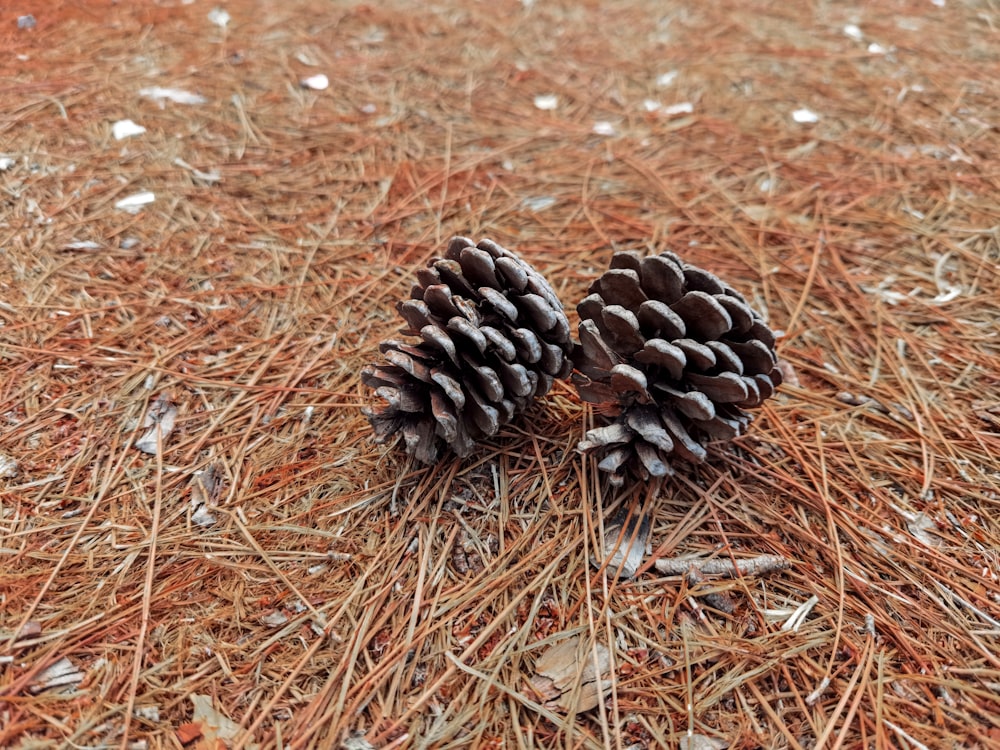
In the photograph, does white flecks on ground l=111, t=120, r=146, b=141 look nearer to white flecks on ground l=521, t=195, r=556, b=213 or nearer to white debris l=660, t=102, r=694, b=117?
white flecks on ground l=521, t=195, r=556, b=213

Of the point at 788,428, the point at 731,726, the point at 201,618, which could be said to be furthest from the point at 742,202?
the point at 201,618

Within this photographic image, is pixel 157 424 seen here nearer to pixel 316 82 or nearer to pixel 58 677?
pixel 58 677

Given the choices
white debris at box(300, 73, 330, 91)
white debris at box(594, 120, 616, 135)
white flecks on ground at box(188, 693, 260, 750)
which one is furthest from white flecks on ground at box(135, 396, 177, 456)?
white debris at box(594, 120, 616, 135)

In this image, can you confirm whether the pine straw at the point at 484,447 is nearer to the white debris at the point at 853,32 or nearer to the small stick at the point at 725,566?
the small stick at the point at 725,566

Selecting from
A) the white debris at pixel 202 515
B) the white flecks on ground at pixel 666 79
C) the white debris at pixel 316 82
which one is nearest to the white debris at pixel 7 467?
the white debris at pixel 202 515

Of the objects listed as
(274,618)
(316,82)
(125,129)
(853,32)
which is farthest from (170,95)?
(853,32)

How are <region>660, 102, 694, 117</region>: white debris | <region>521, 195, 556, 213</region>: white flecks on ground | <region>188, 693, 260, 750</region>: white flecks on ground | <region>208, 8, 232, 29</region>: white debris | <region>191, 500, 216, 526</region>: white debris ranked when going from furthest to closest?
1. <region>208, 8, 232, 29</region>: white debris
2. <region>660, 102, 694, 117</region>: white debris
3. <region>521, 195, 556, 213</region>: white flecks on ground
4. <region>191, 500, 216, 526</region>: white debris
5. <region>188, 693, 260, 750</region>: white flecks on ground
